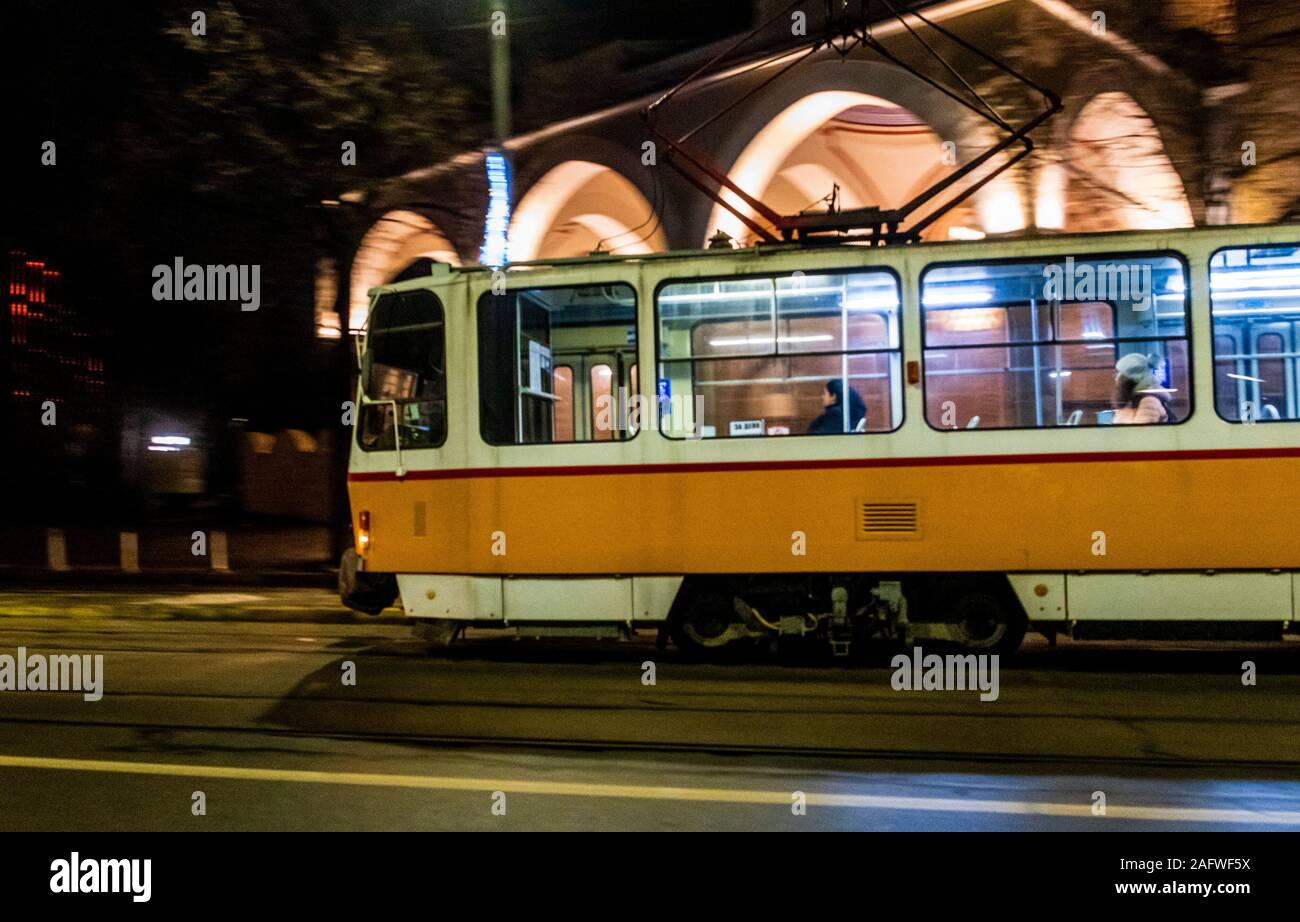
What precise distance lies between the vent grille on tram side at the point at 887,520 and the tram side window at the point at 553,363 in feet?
6.76

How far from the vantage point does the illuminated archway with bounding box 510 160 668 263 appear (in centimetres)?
2117

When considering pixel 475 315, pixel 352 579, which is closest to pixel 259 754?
pixel 352 579

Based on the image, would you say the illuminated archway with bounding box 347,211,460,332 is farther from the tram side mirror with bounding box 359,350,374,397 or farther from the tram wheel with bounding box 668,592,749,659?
the tram wheel with bounding box 668,592,749,659

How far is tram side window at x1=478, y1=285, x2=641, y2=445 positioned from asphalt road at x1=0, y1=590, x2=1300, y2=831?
1995 millimetres

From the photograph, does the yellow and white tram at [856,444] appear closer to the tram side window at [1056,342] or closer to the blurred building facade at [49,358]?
the tram side window at [1056,342]

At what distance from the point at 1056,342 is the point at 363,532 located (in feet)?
18.5

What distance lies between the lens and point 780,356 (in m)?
8.47

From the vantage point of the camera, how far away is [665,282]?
8727 millimetres

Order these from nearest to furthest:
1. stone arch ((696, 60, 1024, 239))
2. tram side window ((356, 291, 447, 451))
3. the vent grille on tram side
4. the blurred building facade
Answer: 1. the vent grille on tram side
2. tram side window ((356, 291, 447, 451))
3. stone arch ((696, 60, 1024, 239))
4. the blurred building facade

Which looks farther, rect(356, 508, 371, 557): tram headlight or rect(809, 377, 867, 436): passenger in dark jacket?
rect(356, 508, 371, 557): tram headlight

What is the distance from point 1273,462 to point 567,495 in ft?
16.9

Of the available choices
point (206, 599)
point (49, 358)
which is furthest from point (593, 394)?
point (49, 358)

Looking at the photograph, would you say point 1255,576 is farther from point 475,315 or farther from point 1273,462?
point 475,315

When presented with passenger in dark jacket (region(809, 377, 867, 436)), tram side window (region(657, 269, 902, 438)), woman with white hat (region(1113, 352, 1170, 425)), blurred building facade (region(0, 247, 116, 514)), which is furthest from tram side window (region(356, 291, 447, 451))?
blurred building facade (region(0, 247, 116, 514))
